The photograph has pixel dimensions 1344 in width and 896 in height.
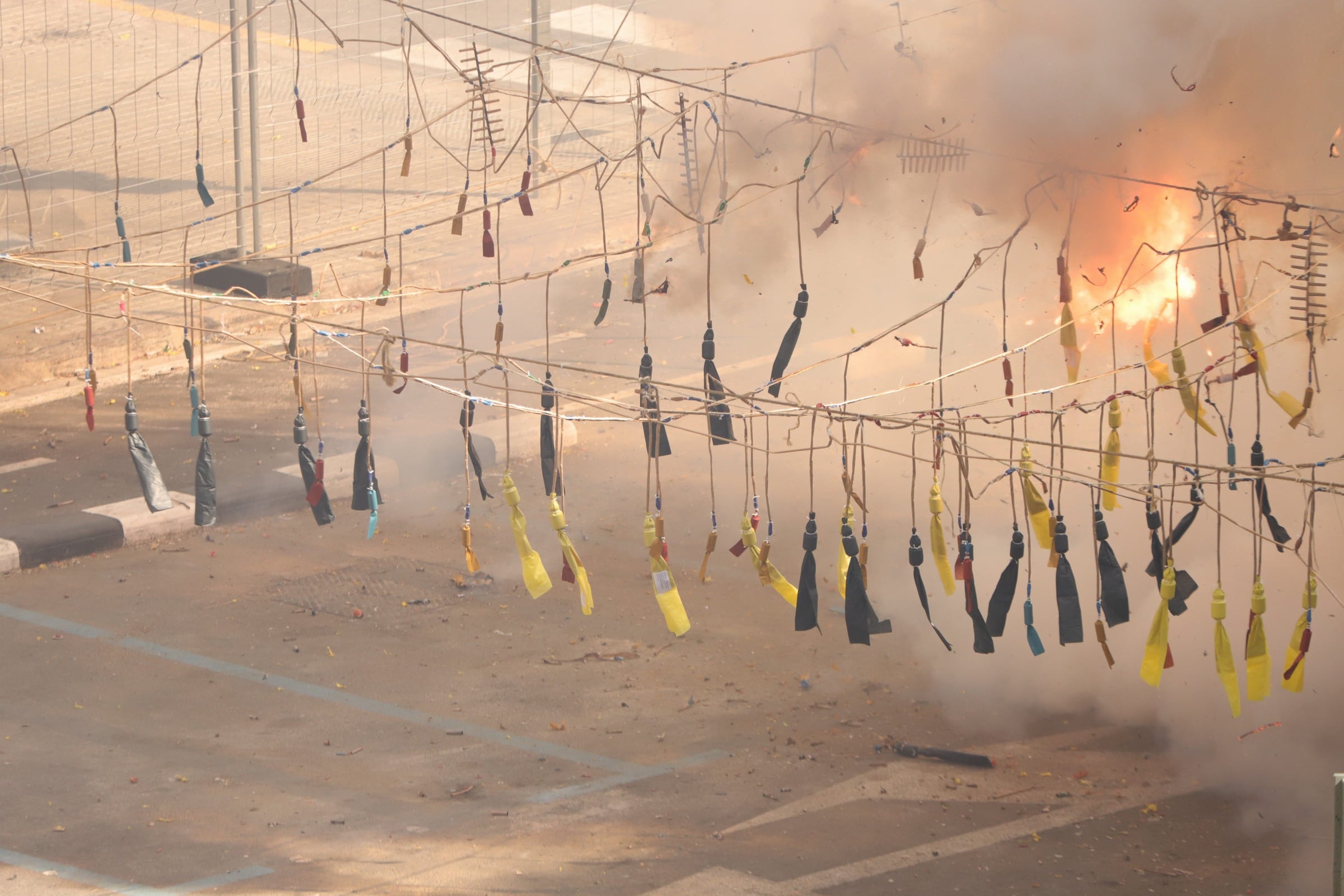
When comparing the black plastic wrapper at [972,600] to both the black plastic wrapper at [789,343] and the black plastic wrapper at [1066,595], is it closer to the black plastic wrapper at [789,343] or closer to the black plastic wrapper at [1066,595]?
the black plastic wrapper at [1066,595]

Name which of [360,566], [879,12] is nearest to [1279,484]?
[879,12]

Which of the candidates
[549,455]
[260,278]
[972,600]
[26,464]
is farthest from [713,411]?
[260,278]

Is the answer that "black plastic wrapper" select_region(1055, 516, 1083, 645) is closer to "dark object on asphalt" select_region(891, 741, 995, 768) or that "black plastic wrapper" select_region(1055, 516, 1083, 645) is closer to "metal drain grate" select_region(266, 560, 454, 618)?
"dark object on asphalt" select_region(891, 741, 995, 768)

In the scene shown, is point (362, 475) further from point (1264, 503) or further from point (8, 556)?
point (1264, 503)

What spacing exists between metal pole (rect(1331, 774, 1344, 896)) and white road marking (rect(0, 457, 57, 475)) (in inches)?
309

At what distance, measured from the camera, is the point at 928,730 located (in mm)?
6074

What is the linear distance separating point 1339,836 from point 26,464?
7.97 metres

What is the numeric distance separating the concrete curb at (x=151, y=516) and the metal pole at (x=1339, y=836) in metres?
5.61

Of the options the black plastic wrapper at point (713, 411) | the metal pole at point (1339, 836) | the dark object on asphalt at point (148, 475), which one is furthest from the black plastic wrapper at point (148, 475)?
the metal pole at point (1339, 836)

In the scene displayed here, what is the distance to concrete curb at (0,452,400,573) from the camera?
771cm

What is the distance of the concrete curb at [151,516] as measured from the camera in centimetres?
771

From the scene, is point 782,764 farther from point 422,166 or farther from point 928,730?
point 422,166

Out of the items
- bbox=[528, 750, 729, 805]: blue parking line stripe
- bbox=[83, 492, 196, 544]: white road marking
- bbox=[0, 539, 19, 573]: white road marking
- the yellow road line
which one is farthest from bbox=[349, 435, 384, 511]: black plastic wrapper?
the yellow road line

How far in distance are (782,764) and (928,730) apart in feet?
2.28
